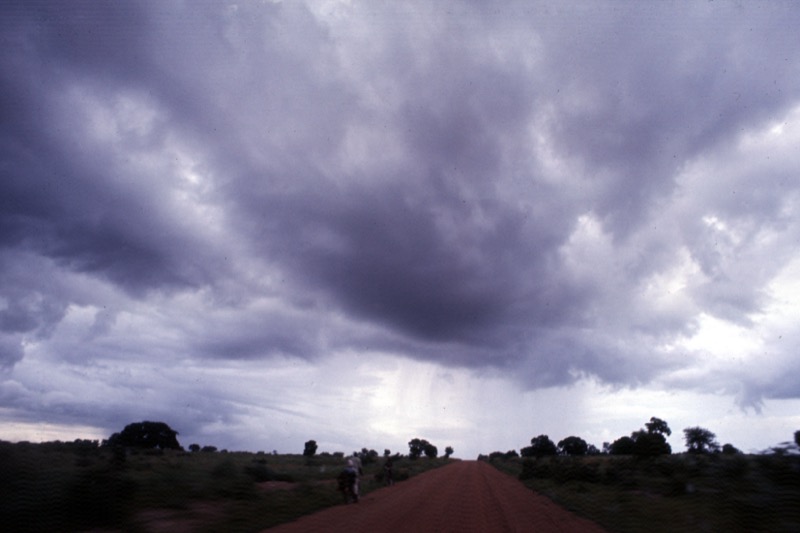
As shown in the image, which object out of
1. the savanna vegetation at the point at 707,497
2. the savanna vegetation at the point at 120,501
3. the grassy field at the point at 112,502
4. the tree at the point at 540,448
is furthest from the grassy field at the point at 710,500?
the tree at the point at 540,448

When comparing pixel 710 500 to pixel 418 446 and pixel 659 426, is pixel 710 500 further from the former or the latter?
pixel 418 446

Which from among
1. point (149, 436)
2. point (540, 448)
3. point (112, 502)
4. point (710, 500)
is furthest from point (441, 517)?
point (540, 448)

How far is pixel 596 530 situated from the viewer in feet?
45.7

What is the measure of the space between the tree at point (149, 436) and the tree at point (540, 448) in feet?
300

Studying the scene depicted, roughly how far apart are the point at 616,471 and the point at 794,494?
26.8 metres

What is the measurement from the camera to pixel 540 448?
133500mm

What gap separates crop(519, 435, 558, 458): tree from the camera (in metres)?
132

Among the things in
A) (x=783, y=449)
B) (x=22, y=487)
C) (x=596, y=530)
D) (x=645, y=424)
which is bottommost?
(x=596, y=530)

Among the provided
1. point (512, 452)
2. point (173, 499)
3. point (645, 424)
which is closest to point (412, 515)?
point (173, 499)

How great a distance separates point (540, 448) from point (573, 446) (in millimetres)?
9661

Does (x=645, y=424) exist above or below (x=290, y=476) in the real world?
above

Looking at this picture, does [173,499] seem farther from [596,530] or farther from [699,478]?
[699,478]

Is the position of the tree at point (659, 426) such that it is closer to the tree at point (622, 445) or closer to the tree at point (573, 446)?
the tree at point (622, 445)

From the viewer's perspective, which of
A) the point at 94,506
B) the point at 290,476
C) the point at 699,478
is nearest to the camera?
the point at 94,506
